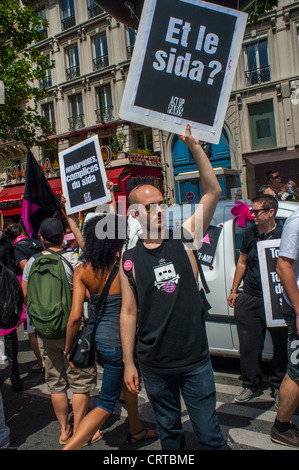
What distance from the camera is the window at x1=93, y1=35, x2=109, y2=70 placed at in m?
25.0

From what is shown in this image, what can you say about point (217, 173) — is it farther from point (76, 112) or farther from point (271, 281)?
point (271, 281)

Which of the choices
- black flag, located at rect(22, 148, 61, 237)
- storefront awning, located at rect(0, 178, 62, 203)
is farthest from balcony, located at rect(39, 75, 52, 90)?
black flag, located at rect(22, 148, 61, 237)

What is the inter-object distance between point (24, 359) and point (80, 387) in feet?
9.32

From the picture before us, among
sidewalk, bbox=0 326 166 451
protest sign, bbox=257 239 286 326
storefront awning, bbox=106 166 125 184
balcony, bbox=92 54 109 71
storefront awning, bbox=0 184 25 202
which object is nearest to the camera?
sidewalk, bbox=0 326 166 451

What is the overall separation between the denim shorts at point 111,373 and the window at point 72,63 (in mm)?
26398

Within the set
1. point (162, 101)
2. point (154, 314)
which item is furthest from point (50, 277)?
point (162, 101)

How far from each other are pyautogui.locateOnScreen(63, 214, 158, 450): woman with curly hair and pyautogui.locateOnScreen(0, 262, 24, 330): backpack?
0.72 metres

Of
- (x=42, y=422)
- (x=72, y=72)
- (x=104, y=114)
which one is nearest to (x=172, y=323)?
(x=42, y=422)

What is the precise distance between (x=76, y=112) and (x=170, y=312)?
2655cm

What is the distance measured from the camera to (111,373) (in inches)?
116

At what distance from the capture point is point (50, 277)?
11.0ft

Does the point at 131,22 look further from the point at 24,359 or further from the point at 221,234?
the point at 24,359

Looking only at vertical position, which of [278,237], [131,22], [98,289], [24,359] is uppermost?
[131,22]

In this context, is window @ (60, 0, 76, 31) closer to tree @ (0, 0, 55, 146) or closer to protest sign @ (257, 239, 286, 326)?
tree @ (0, 0, 55, 146)
